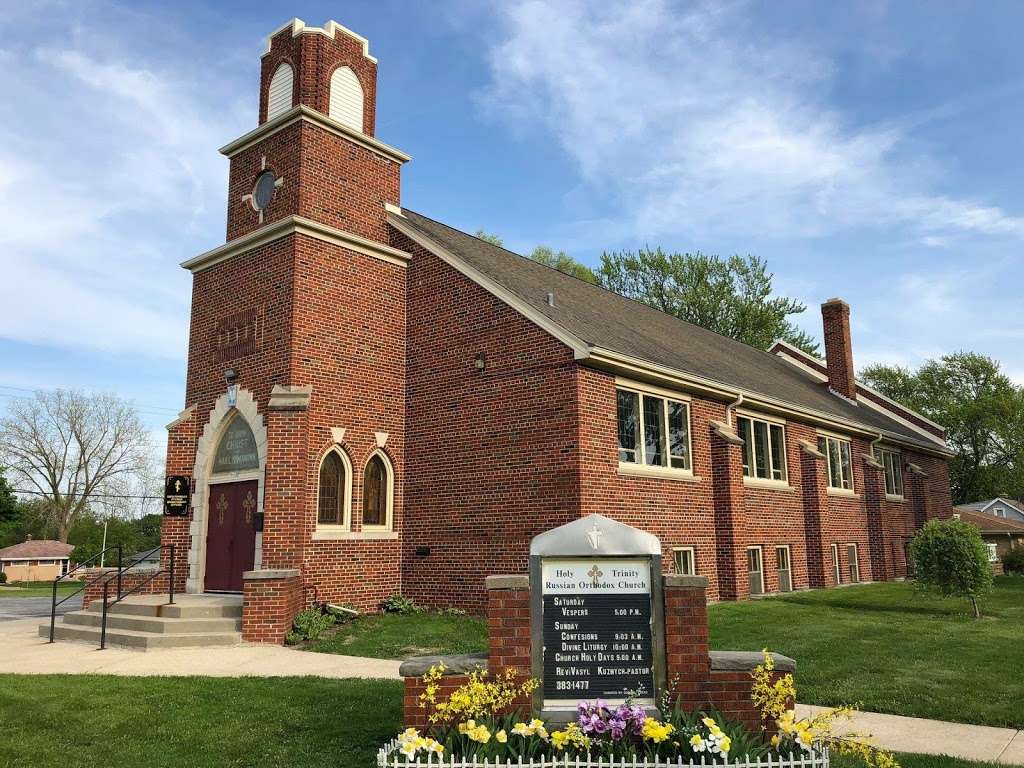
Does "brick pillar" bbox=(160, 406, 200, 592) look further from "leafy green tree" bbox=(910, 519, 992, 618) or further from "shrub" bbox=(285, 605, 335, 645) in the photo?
"leafy green tree" bbox=(910, 519, 992, 618)

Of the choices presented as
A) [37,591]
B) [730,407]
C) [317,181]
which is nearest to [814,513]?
[730,407]

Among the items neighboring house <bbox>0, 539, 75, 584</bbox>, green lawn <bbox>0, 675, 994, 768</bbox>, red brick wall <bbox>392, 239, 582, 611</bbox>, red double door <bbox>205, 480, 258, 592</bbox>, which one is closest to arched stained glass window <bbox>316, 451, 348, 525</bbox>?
red double door <bbox>205, 480, 258, 592</bbox>

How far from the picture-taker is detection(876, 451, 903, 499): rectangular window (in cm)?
2777

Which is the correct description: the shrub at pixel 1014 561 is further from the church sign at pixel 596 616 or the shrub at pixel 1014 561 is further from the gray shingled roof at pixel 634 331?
the church sign at pixel 596 616

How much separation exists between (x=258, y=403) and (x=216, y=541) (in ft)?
9.35

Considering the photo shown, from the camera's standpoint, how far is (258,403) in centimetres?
1520

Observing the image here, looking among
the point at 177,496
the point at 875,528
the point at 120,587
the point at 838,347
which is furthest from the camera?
the point at 838,347

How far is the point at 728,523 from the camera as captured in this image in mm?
17391

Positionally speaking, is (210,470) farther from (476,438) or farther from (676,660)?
(676,660)

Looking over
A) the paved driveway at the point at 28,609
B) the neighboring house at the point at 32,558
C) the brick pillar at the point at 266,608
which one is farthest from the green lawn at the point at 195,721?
the neighboring house at the point at 32,558

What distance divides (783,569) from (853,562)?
201 inches

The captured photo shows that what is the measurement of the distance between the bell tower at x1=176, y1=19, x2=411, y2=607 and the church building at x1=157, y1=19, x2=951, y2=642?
43 mm

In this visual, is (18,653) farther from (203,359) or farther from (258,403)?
(203,359)

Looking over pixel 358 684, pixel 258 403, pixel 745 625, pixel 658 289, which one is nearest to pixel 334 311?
pixel 258 403
